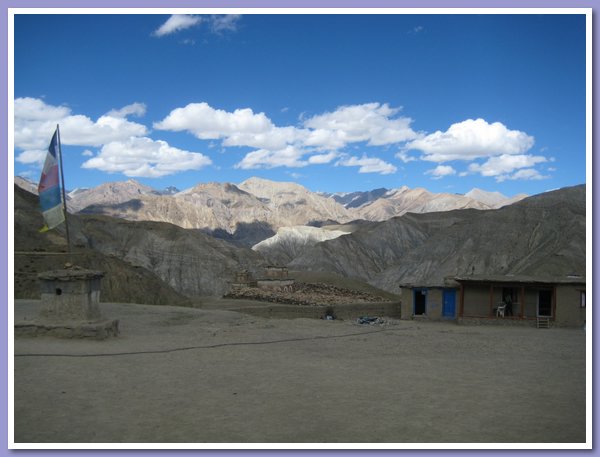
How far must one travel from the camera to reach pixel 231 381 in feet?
36.5

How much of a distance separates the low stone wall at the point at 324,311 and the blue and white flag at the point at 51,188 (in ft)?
56.8

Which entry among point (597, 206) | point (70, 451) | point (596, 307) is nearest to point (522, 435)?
point (596, 307)

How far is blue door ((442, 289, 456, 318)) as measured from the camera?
26.3 m

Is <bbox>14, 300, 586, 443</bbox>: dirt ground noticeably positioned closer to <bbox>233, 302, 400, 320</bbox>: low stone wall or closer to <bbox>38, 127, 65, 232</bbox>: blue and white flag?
<bbox>38, 127, 65, 232</bbox>: blue and white flag

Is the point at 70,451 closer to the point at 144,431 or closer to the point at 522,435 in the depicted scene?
the point at 144,431

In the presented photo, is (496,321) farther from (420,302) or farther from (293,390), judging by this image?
(293,390)

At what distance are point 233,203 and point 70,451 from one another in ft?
584

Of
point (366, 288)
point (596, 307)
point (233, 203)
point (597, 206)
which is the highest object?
point (233, 203)

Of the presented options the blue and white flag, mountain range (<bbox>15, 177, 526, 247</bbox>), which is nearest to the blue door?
the blue and white flag

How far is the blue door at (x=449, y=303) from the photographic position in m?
26.3

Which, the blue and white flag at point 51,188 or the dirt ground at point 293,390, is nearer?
the dirt ground at point 293,390

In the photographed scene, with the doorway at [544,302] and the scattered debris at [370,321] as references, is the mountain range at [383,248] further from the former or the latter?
the doorway at [544,302]

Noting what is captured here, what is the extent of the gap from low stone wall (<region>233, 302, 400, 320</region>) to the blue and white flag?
17326mm

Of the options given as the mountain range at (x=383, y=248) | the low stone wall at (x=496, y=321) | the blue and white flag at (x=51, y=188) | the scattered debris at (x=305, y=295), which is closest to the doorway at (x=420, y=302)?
the low stone wall at (x=496, y=321)
